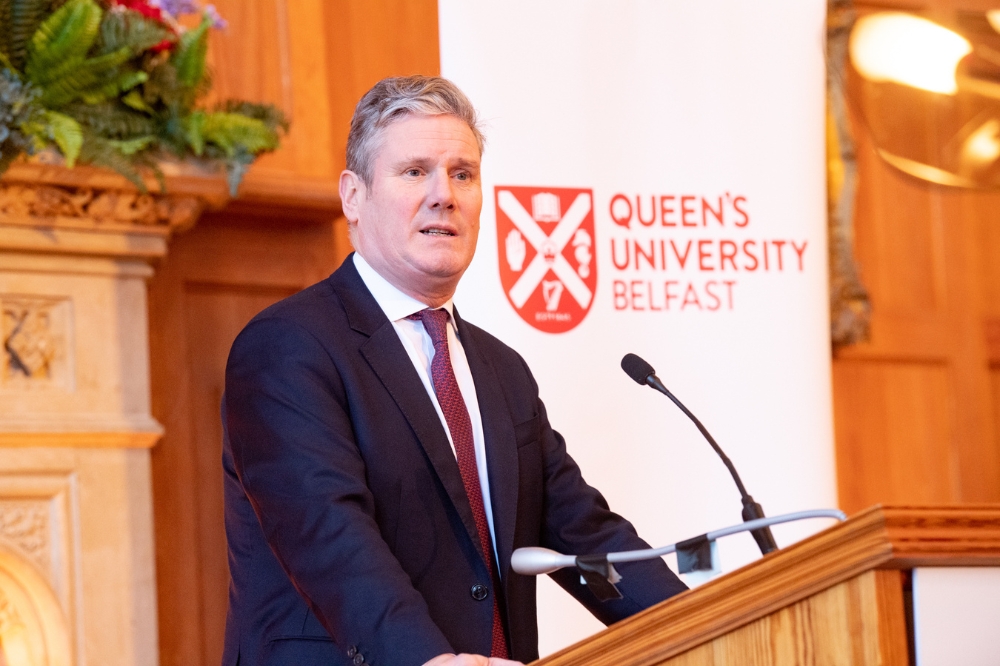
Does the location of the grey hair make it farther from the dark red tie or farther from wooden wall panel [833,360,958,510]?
wooden wall panel [833,360,958,510]

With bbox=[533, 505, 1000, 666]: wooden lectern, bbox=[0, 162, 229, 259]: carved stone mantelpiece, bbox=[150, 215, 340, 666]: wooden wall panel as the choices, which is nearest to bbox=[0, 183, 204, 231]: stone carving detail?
bbox=[0, 162, 229, 259]: carved stone mantelpiece

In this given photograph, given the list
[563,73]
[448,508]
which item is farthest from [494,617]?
[563,73]

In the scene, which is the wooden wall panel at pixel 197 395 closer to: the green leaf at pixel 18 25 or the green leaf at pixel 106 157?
the green leaf at pixel 106 157

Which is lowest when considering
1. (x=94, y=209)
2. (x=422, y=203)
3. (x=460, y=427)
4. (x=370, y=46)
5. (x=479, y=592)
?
(x=479, y=592)

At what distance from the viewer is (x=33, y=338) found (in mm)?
3426

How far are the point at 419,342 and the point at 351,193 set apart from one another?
309 mm

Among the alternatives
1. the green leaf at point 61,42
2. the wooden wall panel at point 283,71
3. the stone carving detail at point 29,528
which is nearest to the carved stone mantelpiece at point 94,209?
the green leaf at point 61,42

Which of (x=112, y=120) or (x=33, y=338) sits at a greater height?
(x=112, y=120)

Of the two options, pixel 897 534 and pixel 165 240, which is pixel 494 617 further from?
pixel 165 240

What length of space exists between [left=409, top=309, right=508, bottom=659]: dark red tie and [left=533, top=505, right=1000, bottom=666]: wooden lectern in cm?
81

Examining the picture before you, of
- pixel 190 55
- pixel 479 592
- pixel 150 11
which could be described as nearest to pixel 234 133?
pixel 190 55

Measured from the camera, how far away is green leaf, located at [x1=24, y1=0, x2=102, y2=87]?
127 inches

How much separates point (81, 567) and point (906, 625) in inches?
101

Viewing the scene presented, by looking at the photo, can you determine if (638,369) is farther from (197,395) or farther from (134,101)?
(197,395)
